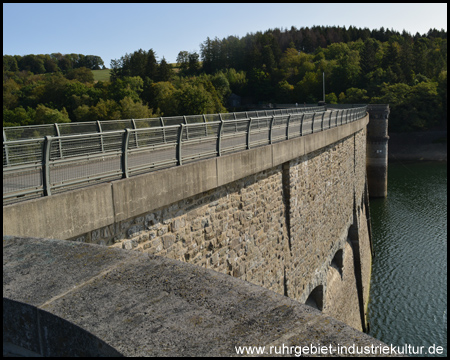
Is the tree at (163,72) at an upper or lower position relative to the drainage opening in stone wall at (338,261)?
upper

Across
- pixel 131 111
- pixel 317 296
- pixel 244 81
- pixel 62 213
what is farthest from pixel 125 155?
pixel 244 81

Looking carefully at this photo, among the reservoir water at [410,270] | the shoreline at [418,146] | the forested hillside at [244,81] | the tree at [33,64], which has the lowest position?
the reservoir water at [410,270]

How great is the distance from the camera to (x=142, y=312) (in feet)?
7.82

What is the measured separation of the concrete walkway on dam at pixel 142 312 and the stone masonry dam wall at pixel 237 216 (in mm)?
1353

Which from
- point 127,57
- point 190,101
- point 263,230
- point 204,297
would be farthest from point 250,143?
point 127,57

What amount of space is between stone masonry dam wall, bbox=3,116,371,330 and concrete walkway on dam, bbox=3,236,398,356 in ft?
4.44

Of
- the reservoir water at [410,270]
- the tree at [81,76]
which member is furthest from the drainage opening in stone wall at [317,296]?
the tree at [81,76]

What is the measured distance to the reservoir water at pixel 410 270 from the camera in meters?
16.6

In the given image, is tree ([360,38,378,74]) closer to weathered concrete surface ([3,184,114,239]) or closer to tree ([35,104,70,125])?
tree ([35,104,70,125])

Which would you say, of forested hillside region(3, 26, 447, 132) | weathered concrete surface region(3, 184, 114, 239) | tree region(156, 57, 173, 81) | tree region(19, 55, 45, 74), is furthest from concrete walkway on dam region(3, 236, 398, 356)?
tree region(19, 55, 45, 74)

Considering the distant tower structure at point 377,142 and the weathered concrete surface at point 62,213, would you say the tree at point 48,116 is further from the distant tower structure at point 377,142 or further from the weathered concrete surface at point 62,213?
the weathered concrete surface at point 62,213

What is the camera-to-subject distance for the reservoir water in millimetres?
16641

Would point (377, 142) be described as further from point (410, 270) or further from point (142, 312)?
point (142, 312)

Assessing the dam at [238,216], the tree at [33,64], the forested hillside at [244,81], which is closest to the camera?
the dam at [238,216]
